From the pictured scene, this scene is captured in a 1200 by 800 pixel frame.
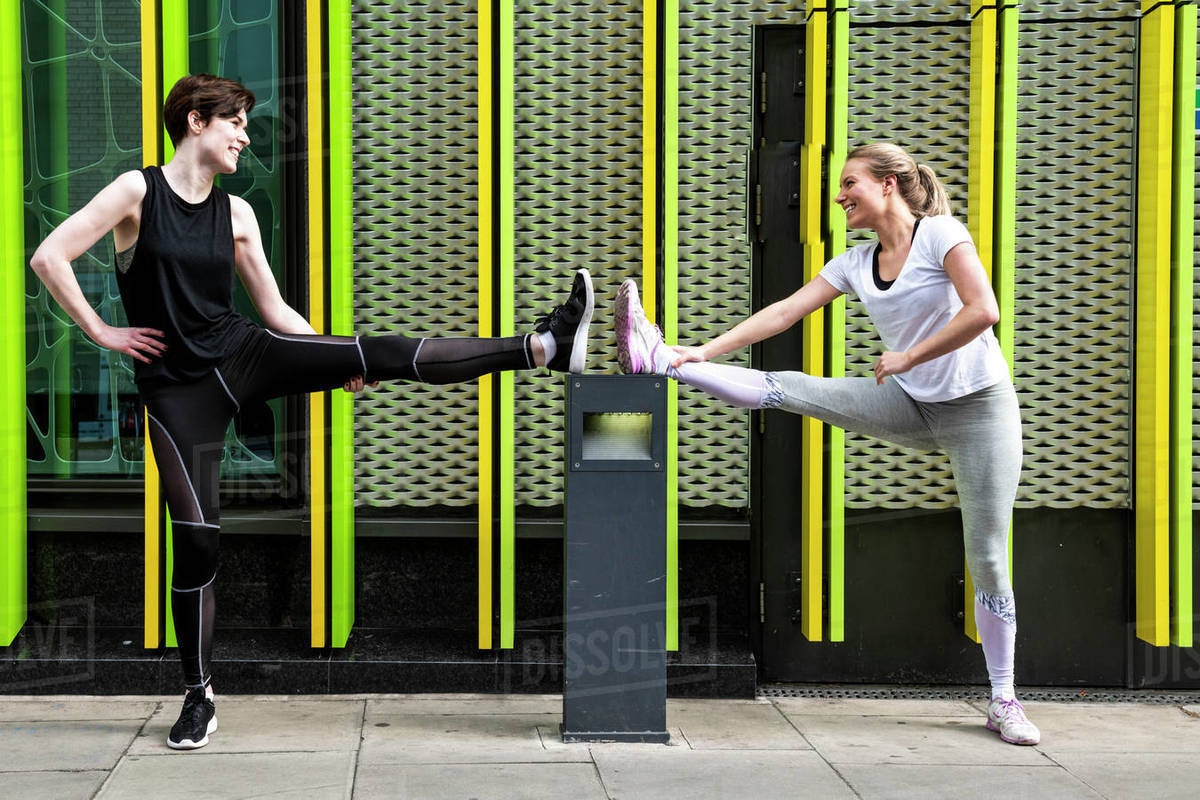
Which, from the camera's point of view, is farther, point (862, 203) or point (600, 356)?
point (600, 356)

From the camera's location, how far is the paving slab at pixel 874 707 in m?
4.85

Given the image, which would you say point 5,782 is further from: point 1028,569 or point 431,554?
point 1028,569

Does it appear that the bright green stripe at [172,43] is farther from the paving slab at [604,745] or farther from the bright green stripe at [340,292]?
the paving slab at [604,745]

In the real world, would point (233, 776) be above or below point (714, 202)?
below

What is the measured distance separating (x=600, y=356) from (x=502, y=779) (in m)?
2.02

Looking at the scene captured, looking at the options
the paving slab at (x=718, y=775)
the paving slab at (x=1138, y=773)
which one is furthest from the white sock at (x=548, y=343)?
the paving slab at (x=1138, y=773)

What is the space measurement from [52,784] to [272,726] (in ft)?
2.84

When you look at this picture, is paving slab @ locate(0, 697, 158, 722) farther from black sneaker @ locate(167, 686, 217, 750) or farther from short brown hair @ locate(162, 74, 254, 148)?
short brown hair @ locate(162, 74, 254, 148)

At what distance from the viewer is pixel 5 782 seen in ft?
12.1

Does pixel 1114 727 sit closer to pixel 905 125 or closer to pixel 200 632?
pixel 905 125

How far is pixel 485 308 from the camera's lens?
498 centimetres

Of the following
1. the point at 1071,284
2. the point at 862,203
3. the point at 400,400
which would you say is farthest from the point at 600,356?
the point at 1071,284

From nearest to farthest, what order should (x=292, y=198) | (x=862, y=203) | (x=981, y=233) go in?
(x=862, y=203)
(x=981, y=233)
(x=292, y=198)

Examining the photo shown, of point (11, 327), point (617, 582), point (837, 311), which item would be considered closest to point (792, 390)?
point (837, 311)
